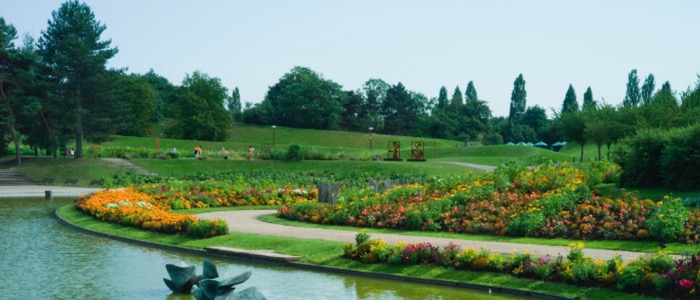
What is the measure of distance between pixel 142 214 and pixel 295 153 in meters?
29.9

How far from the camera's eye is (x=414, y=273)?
575 inches

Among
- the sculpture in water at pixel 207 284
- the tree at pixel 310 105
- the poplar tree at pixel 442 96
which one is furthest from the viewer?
the poplar tree at pixel 442 96

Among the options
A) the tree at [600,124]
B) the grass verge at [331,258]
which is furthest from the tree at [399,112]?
the grass verge at [331,258]

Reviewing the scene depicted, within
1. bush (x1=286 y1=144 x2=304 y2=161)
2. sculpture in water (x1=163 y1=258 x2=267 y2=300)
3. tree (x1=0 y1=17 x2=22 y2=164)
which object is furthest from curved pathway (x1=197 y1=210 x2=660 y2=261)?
tree (x1=0 y1=17 x2=22 y2=164)

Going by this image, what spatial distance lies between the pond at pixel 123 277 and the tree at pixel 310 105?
91.1m

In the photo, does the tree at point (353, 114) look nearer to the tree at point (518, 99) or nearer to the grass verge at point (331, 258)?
the tree at point (518, 99)

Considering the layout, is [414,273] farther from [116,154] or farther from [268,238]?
[116,154]

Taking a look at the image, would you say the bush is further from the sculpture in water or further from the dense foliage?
the sculpture in water

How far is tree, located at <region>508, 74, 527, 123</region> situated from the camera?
11862 cm

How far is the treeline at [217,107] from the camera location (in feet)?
172

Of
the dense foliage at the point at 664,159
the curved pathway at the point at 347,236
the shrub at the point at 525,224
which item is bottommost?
the curved pathway at the point at 347,236

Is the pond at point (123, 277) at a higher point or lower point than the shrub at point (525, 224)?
lower

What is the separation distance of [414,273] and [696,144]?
11.7 meters

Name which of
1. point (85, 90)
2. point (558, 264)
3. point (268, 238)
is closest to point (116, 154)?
point (85, 90)
